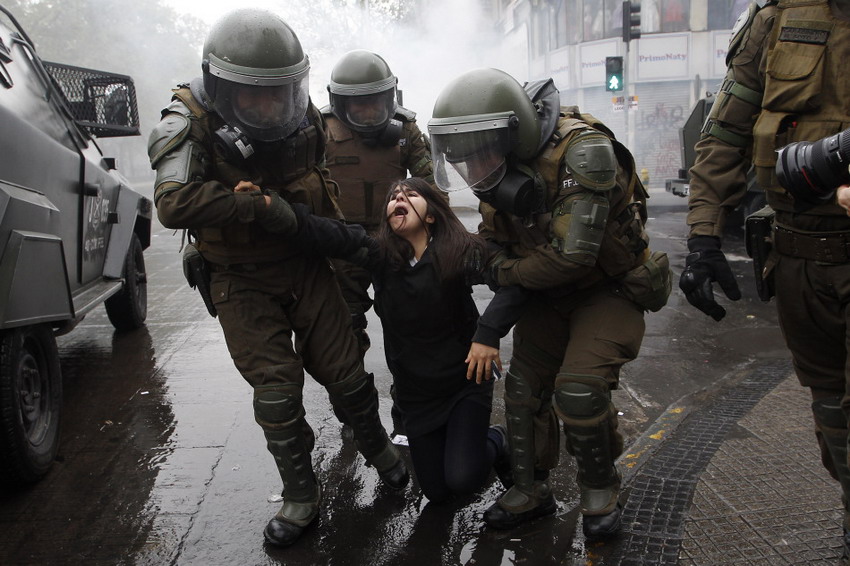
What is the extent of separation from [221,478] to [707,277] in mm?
2291

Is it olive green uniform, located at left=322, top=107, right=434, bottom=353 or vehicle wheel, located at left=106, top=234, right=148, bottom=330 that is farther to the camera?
vehicle wheel, located at left=106, top=234, right=148, bottom=330

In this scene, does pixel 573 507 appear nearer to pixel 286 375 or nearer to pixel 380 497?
pixel 380 497

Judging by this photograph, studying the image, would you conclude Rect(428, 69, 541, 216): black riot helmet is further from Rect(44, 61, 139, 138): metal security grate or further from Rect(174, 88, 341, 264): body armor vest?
Rect(44, 61, 139, 138): metal security grate

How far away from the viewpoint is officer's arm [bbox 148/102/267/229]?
106 inches

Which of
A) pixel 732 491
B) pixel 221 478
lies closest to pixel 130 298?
pixel 221 478

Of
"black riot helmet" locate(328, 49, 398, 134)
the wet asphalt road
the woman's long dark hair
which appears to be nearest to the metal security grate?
the wet asphalt road

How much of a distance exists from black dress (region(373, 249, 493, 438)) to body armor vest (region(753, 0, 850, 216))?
4.12ft

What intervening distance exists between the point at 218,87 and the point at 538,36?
28.1 m

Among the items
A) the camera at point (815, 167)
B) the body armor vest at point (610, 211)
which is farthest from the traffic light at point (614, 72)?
the camera at point (815, 167)

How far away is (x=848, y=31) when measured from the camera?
7.50ft

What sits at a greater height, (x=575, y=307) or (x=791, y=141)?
(x=791, y=141)

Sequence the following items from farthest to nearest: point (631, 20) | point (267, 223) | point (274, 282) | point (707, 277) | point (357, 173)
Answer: point (631, 20)
point (357, 173)
point (274, 282)
point (267, 223)
point (707, 277)

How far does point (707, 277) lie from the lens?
2588 millimetres

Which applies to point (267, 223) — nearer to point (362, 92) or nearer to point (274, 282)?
point (274, 282)
